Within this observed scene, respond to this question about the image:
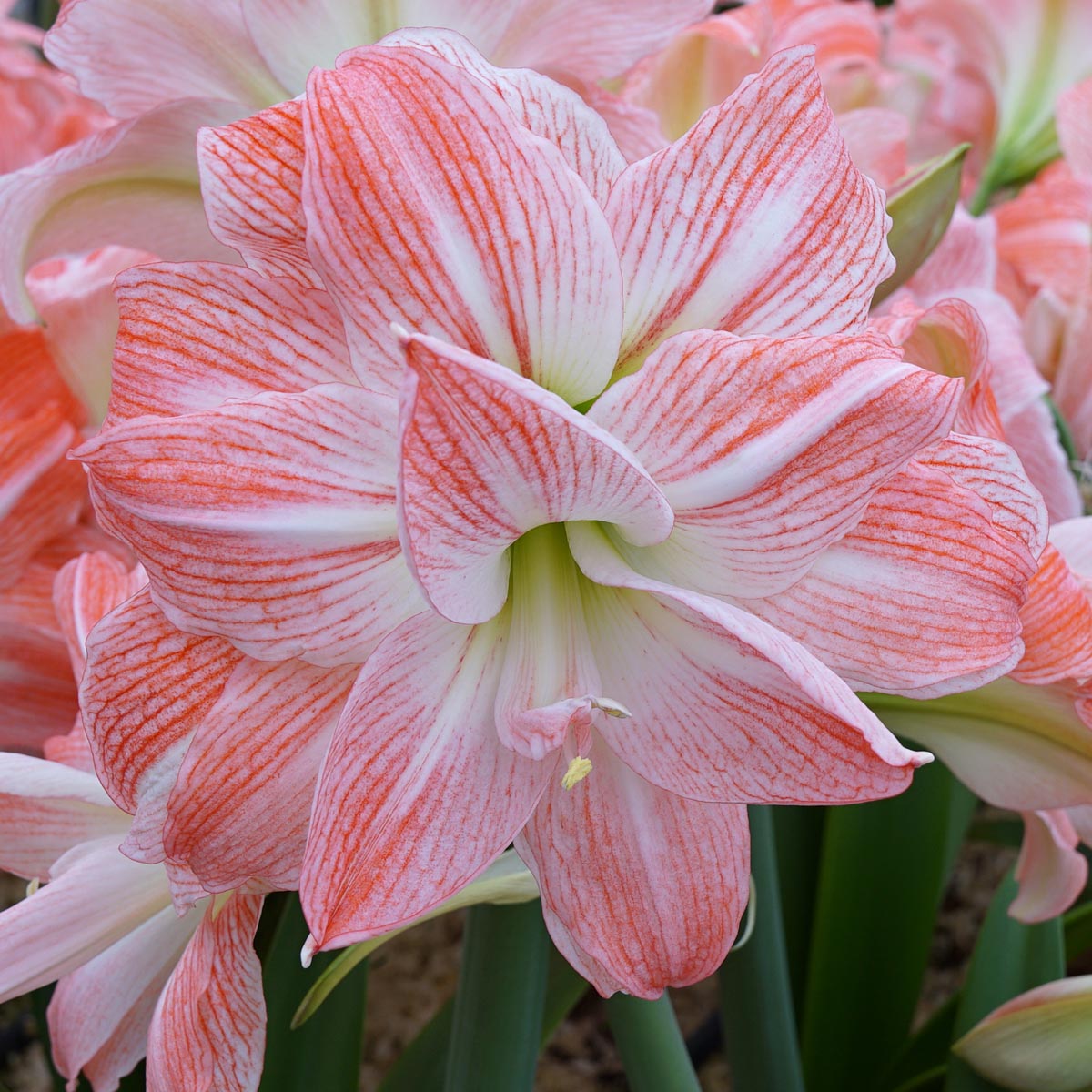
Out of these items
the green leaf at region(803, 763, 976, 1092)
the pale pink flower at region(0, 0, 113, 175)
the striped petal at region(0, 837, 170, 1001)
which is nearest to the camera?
the striped petal at region(0, 837, 170, 1001)

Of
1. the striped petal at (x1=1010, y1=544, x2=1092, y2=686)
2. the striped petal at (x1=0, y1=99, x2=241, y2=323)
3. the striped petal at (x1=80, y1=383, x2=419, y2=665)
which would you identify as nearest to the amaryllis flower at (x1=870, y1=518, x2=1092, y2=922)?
the striped petal at (x1=1010, y1=544, x2=1092, y2=686)

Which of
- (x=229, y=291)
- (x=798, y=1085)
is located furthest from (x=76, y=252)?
(x=798, y=1085)

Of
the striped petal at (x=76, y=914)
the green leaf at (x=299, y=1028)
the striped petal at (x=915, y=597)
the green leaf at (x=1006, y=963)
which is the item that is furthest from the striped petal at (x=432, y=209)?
the green leaf at (x=1006, y=963)

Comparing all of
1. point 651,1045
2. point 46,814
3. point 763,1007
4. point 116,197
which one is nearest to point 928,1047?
point 763,1007

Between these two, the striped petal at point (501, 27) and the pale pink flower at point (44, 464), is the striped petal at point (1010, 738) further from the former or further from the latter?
the pale pink flower at point (44, 464)

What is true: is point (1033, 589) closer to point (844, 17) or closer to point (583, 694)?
point (583, 694)

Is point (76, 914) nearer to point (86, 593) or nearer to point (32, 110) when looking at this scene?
point (86, 593)

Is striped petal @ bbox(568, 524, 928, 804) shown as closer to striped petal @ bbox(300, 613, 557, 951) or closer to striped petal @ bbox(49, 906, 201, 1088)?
striped petal @ bbox(300, 613, 557, 951)
